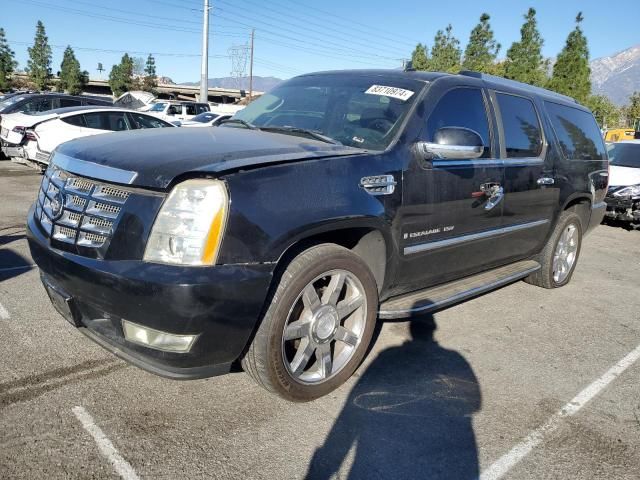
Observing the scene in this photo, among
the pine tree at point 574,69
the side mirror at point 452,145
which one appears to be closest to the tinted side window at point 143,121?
the side mirror at point 452,145

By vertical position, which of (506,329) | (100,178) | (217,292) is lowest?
(506,329)

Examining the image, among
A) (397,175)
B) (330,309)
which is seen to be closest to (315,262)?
(330,309)

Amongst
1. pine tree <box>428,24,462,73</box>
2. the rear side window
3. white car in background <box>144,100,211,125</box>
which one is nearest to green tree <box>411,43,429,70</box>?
pine tree <box>428,24,462,73</box>

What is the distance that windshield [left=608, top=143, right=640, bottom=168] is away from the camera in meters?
10.8

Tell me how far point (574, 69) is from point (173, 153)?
30990 millimetres

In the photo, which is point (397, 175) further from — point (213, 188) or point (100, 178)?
point (100, 178)

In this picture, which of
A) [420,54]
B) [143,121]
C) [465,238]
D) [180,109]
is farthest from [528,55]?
[465,238]

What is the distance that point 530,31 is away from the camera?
29.8 meters

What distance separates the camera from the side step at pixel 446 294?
333 centimetres

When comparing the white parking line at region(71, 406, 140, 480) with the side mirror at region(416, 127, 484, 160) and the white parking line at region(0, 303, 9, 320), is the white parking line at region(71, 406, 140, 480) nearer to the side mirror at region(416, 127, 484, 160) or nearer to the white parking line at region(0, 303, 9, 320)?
the white parking line at region(0, 303, 9, 320)

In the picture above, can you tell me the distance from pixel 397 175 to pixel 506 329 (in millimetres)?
1934

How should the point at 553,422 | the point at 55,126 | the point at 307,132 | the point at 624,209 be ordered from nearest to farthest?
the point at 553,422, the point at 307,132, the point at 624,209, the point at 55,126

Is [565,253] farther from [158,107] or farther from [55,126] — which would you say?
[158,107]

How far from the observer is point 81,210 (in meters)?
2.66
